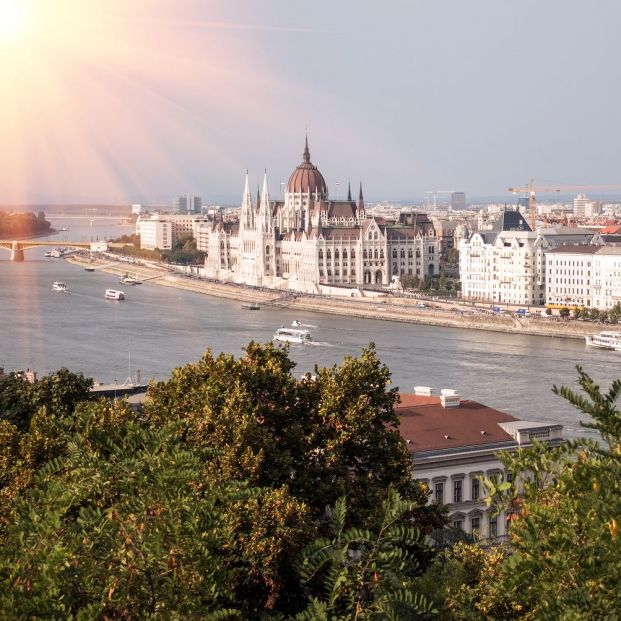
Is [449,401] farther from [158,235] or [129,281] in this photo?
[158,235]

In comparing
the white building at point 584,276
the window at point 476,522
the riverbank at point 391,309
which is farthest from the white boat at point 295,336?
the window at point 476,522

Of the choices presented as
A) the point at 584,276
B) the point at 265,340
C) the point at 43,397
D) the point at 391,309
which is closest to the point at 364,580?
the point at 43,397

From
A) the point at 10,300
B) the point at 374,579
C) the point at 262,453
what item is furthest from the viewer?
the point at 10,300

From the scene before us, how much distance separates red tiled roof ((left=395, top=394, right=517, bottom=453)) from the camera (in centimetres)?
885

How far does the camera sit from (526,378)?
57.5 feet

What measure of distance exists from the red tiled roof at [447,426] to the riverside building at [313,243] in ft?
81.7

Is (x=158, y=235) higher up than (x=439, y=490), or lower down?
lower down

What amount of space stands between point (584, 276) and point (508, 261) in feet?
8.13

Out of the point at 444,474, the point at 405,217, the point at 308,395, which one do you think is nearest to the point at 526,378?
the point at 444,474

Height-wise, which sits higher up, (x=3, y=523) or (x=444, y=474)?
(x=3, y=523)

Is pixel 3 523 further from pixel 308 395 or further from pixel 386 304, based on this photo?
pixel 386 304

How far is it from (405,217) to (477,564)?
38445 mm

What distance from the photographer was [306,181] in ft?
142

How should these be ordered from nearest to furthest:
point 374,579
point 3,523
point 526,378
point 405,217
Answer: point 374,579 → point 3,523 → point 526,378 → point 405,217
